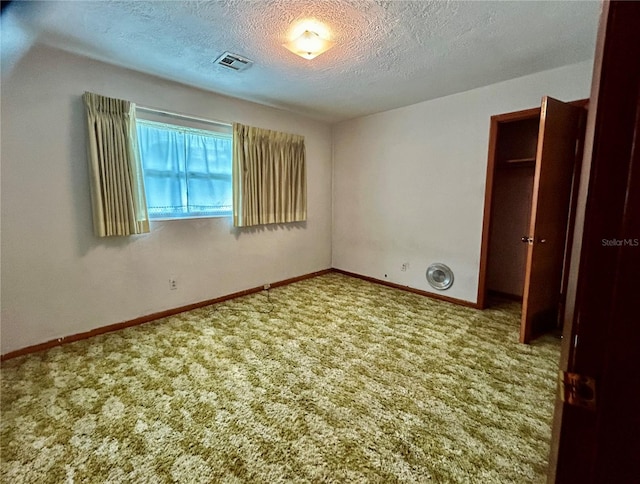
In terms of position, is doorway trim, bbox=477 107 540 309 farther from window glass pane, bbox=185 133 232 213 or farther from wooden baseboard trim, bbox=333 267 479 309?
window glass pane, bbox=185 133 232 213

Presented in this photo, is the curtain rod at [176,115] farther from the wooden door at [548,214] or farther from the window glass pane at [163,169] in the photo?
the wooden door at [548,214]

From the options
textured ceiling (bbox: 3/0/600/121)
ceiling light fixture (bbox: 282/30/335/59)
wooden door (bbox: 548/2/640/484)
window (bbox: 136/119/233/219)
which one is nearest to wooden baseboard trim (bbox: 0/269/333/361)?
window (bbox: 136/119/233/219)

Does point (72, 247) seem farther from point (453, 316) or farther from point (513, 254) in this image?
point (513, 254)

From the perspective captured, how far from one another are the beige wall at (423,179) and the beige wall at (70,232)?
186cm

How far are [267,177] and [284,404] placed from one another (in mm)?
2728

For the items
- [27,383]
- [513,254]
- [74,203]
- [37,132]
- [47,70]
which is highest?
[47,70]

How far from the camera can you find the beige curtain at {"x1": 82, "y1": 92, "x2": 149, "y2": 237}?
2.49 meters

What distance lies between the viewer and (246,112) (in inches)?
141

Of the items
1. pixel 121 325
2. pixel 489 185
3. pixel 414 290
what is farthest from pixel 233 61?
pixel 414 290

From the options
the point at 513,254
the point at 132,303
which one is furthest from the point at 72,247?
the point at 513,254

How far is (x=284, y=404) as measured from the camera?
1796 millimetres

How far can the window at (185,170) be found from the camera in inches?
115

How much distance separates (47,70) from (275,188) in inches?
90.5

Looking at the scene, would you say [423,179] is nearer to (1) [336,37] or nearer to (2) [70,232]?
(1) [336,37]
